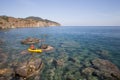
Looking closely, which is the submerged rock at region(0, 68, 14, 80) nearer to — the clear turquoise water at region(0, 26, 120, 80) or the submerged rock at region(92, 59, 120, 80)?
the clear turquoise water at region(0, 26, 120, 80)

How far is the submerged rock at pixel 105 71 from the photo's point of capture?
721 inches

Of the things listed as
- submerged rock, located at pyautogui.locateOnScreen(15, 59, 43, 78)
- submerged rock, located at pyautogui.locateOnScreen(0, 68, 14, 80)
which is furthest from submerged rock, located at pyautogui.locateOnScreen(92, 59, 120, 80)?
submerged rock, located at pyautogui.locateOnScreen(0, 68, 14, 80)

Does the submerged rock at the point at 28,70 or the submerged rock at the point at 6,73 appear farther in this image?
the submerged rock at the point at 28,70

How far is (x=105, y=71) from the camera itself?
20031 mm

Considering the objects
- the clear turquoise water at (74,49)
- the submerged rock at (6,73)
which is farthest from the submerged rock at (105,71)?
the submerged rock at (6,73)

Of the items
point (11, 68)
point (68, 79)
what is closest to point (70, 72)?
point (68, 79)

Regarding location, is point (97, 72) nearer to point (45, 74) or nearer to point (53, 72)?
point (53, 72)

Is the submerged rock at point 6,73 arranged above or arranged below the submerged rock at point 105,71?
below

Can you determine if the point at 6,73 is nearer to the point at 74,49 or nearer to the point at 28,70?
the point at 28,70

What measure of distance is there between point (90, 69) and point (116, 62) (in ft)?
24.5

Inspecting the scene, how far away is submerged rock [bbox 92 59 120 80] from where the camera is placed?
18.3 meters

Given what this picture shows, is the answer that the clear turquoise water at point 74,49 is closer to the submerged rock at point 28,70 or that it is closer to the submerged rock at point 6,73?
the submerged rock at point 28,70

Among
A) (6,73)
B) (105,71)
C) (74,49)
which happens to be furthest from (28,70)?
(74,49)

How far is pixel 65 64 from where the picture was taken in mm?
23609
